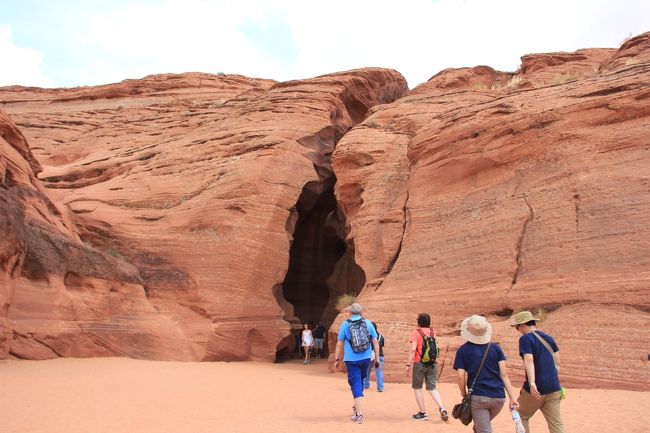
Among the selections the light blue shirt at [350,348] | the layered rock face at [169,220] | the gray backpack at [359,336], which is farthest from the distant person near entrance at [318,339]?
the gray backpack at [359,336]

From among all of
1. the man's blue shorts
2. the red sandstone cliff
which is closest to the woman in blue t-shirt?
the man's blue shorts

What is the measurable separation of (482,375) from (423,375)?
2480 mm

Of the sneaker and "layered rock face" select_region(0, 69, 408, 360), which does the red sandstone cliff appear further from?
the sneaker

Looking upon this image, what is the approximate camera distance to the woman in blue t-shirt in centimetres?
484

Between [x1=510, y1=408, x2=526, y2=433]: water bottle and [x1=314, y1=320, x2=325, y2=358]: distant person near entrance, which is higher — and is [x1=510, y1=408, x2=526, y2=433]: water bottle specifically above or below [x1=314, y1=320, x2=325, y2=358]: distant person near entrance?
above

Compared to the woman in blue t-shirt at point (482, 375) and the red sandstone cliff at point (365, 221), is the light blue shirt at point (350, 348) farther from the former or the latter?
the red sandstone cliff at point (365, 221)

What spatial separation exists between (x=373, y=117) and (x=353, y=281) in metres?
7.45

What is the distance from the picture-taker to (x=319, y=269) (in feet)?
81.0

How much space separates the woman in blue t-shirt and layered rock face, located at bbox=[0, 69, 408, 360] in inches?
358

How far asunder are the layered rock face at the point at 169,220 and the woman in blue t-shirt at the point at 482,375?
29.8 ft

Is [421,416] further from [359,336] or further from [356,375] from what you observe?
[359,336]

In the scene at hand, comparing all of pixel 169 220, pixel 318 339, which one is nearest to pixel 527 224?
pixel 318 339

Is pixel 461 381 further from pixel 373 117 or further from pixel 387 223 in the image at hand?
pixel 373 117

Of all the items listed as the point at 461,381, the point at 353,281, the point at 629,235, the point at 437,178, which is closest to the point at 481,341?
the point at 461,381
